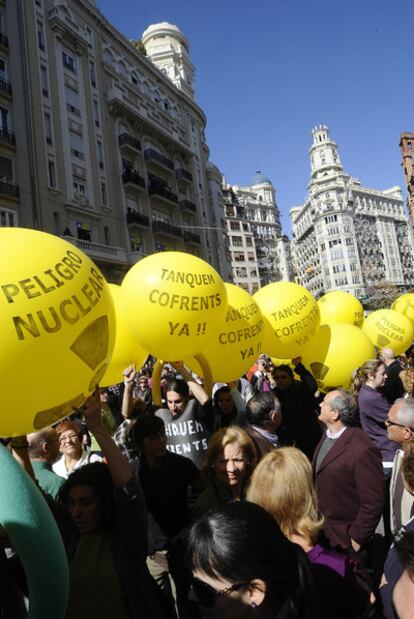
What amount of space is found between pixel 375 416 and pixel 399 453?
1272 mm

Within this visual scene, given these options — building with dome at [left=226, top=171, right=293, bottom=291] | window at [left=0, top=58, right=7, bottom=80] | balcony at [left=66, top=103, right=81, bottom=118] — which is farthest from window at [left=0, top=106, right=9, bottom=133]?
building with dome at [left=226, top=171, right=293, bottom=291]

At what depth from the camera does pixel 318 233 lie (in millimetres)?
91875

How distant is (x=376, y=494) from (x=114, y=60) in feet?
97.4

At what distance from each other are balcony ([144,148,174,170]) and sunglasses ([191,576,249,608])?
29.0m

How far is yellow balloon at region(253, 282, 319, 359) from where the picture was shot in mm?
4645

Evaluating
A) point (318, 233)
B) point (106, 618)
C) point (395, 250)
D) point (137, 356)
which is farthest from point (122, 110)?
point (395, 250)

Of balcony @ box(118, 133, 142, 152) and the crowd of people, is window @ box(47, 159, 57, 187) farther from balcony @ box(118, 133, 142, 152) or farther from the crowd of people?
the crowd of people

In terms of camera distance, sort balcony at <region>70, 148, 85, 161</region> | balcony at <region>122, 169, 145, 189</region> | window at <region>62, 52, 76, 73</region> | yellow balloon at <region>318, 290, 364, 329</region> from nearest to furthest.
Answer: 1. yellow balloon at <region>318, 290, 364, 329</region>
2. balcony at <region>70, 148, 85, 161</region>
3. window at <region>62, 52, 76, 73</region>
4. balcony at <region>122, 169, 145, 189</region>

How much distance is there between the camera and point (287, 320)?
4633 millimetres

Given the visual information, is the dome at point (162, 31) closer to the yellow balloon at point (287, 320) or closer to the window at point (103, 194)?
the window at point (103, 194)

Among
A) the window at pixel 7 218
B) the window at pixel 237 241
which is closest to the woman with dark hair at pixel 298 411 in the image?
the window at pixel 7 218

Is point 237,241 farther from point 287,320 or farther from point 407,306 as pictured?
point 287,320

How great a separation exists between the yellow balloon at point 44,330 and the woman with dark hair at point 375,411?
3.17 metres

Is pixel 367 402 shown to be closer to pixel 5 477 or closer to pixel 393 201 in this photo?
pixel 5 477
